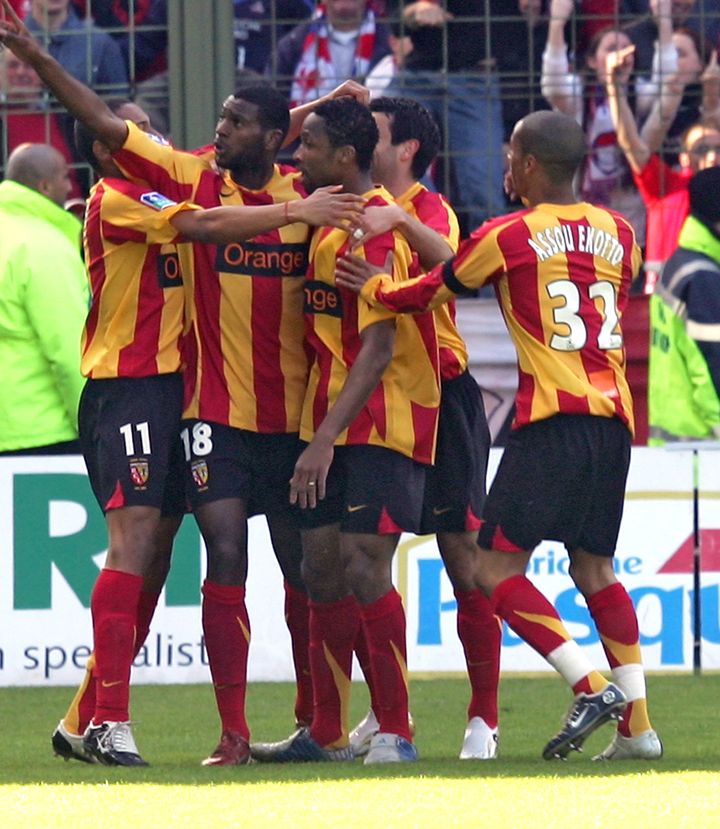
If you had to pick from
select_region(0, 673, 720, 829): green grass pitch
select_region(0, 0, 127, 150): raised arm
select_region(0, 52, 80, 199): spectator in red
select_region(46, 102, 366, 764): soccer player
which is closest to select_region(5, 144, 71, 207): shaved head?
select_region(0, 52, 80, 199): spectator in red

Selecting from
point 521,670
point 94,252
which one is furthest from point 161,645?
point 94,252

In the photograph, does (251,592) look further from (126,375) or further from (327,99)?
(327,99)

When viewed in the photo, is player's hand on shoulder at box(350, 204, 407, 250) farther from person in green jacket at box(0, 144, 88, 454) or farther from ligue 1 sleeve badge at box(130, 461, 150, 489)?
person in green jacket at box(0, 144, 88, 454)

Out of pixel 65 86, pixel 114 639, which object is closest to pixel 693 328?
pixel 114 639

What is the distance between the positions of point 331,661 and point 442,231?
146 centimetres

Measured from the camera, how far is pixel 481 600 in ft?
22.2

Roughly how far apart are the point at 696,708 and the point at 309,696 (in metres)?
1.89

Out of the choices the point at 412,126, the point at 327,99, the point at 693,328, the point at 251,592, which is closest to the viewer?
the point at 327,99

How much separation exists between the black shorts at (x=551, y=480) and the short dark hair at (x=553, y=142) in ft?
2.53

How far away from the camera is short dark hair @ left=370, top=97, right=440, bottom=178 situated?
688 cm

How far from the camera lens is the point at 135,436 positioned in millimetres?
6438

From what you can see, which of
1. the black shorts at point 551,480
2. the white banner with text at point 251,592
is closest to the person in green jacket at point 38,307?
the white banner with text at point 251,592

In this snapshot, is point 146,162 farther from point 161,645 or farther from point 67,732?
point 161,645

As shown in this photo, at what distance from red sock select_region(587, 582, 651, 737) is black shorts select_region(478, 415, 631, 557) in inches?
9.5
